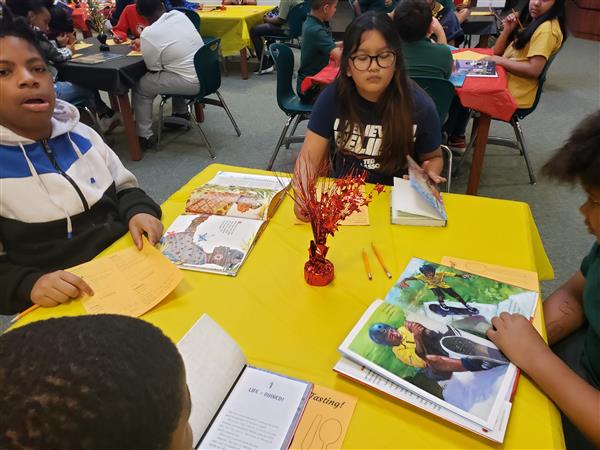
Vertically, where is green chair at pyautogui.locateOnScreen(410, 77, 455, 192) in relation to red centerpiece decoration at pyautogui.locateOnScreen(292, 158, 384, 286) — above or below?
below

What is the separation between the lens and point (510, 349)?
0.81 metres

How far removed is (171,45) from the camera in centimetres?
326

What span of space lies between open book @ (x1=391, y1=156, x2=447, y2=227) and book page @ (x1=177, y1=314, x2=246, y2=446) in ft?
2.14

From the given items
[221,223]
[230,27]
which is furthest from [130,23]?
[221,223]

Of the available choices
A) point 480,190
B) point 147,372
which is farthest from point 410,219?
point 480,190

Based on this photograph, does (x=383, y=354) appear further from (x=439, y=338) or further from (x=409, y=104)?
(x=409, y=104)

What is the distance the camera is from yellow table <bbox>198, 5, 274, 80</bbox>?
5.17 metres

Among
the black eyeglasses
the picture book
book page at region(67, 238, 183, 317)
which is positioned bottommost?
the picture book

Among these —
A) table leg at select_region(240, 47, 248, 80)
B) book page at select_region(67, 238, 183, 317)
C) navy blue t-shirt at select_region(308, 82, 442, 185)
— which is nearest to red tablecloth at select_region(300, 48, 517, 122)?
navy blue t-shirt at select_region(308, 82, 442, 185)

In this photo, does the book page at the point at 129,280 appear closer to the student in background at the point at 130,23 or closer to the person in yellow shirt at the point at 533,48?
the person in yellow shirt at the point at 533,48

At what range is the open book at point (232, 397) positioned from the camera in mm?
696

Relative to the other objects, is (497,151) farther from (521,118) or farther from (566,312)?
(566,312)

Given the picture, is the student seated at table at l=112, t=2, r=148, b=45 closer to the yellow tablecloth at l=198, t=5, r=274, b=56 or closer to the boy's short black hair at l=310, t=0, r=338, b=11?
the yellow tablecloth at l=198, t=5, r=274, b=56

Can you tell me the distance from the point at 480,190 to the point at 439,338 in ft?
7.67
